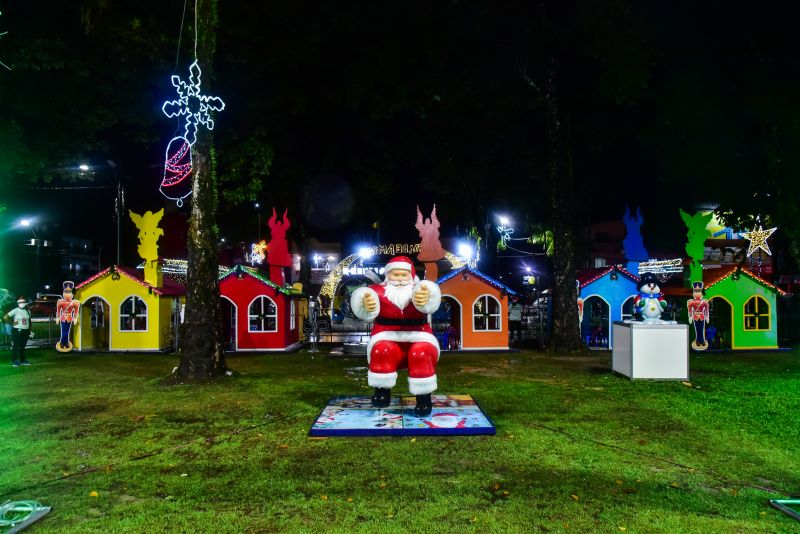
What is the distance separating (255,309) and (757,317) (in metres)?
15.3

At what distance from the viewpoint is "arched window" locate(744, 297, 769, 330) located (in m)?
17.2

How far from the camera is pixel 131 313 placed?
16969 mm

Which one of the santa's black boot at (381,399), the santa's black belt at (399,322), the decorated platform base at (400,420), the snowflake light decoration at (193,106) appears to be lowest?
the decorated platform base at (400,420)

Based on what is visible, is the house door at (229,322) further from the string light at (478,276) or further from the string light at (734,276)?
the string light at (734,276)

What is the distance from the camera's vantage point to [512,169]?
21.6 metres

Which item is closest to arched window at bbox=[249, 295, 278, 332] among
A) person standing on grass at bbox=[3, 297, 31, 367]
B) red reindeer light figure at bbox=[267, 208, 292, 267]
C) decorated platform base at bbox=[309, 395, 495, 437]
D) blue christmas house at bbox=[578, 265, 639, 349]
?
red reindeer light figure at bbox=[267, 208, 292, 267]

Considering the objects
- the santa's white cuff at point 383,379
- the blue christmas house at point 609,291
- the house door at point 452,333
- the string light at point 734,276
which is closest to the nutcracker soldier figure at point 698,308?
the string light at point 734,276

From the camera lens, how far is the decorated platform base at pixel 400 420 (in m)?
6.34

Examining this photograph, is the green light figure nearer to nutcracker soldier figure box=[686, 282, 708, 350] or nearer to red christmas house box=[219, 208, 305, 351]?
nutcracker soldier figure box=[686, 282, 708, 350]

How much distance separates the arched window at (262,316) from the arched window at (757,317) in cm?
1431

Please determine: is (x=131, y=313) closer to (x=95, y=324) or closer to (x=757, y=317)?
(x=95, y=324)

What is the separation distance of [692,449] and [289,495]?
4182 millimetres

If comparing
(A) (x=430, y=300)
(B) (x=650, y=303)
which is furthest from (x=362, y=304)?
(B) (x=650, y=303)

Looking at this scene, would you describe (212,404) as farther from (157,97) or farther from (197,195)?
(157,97)
